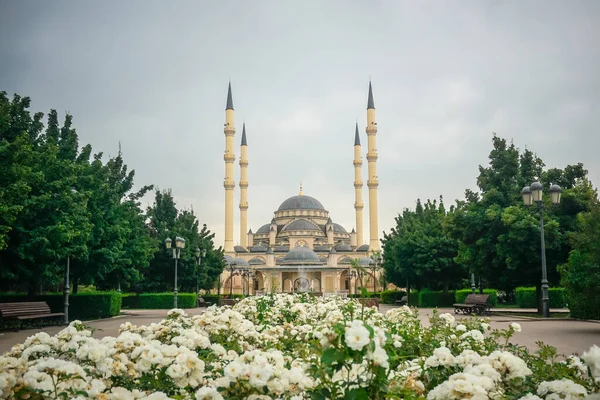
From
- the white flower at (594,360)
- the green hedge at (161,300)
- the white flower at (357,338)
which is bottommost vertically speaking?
the green hedge at (161,300)

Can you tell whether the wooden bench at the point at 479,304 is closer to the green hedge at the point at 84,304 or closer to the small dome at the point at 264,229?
the green hedge at the point at 84,304

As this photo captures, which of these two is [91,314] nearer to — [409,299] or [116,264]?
[116,264]

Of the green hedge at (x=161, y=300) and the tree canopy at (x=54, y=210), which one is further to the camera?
the green hedge at (x=161, y=300)

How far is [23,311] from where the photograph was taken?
15.4 m

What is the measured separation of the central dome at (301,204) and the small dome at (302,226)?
4.07m

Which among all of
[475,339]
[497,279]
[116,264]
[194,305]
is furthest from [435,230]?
[475,339]

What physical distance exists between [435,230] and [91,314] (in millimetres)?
19509

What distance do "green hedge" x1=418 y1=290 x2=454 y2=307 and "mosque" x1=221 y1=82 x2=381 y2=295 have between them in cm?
2036

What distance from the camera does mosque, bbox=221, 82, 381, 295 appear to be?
2350 inches

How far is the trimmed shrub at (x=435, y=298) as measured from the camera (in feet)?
98.7

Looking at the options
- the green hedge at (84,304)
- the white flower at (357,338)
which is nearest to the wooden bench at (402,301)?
the green hedge at (84,304)

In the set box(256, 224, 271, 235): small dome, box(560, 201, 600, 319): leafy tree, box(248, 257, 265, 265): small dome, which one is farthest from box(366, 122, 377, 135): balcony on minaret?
box(560, 201, 600, 319): leafy tree

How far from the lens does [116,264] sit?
22.5m

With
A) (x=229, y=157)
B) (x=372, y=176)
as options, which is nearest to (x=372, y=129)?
(x=372, y=176)
